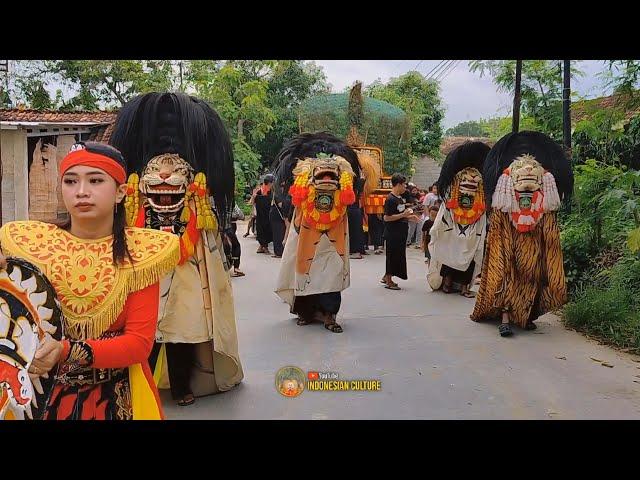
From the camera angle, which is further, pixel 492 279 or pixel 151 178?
pixel 492 279

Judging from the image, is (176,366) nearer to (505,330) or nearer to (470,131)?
(505,330)

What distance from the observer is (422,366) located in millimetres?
3859

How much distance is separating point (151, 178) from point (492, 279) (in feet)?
9.59

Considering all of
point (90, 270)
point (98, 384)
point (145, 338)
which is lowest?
point (98, 384)

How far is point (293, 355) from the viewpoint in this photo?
13.6ft

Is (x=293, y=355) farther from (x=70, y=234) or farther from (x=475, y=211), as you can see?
(x=475, y=211)

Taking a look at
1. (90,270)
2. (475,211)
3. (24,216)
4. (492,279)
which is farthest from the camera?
(475,211)

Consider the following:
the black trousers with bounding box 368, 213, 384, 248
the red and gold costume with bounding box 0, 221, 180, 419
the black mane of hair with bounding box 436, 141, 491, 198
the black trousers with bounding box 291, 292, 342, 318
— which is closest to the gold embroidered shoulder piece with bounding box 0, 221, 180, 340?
the red and gold costume with bounding box 0, 221, 180, 419

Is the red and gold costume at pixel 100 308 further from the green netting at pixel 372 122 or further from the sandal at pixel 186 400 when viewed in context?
the green netting at pixel 372 122

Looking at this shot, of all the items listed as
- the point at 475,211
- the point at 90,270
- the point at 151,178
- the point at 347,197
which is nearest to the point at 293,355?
the point at 347,197

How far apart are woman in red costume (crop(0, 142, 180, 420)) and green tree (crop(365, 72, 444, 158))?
2.47 meters

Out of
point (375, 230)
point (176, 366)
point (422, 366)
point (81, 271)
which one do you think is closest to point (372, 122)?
point (375, 230)

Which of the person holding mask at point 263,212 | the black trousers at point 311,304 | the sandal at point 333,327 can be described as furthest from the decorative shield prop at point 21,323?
the person holding mask at point 263,212

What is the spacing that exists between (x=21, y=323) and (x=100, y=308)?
8.4 inches
